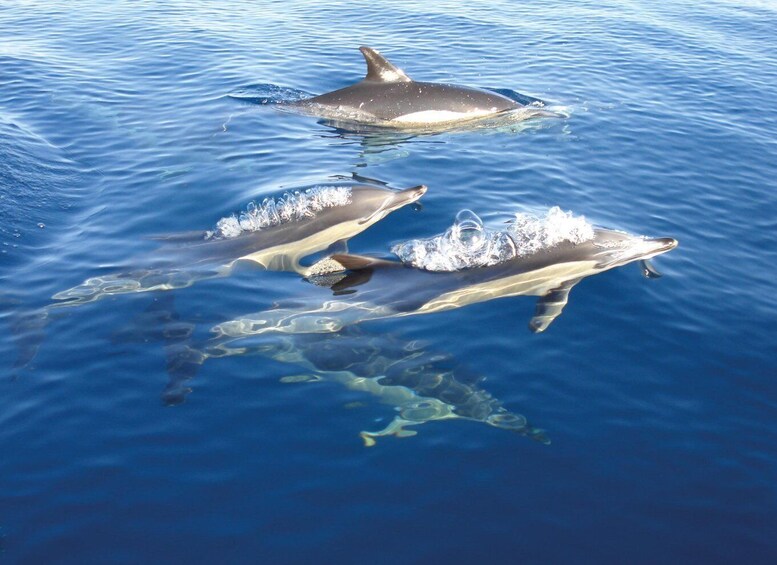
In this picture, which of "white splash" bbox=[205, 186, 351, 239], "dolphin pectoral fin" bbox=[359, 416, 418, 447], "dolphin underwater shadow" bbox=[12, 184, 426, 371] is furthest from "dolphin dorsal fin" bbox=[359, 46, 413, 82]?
"dolphin pectoral fin" bbox=[359, 416, 418, 447]

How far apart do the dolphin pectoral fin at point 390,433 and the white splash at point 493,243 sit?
3094 mm

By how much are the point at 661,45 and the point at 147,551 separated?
25462 mm

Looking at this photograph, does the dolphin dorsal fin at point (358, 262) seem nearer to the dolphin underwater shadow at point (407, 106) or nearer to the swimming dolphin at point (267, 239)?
the swimming dolphin at point (267, 239)

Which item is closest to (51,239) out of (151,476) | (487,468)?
(151,476)

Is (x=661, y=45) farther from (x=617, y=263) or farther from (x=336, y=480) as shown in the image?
(x=336, y=480)

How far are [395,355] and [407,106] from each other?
9982 mm

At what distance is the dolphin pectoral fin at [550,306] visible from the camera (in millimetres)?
10445

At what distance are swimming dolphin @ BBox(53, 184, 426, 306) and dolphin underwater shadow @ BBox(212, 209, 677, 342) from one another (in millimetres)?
1069

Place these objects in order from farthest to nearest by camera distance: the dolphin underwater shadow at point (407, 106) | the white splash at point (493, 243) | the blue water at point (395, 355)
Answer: the dolphin underwater shadow at point (407, 106), the white splash at point (493, 243), the blue water at point (395, 355)

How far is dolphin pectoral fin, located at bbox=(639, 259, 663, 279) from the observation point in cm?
1167

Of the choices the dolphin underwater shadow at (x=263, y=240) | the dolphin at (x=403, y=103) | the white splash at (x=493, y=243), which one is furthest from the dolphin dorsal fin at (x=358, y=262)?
the dolphin at (x=403, y=103)

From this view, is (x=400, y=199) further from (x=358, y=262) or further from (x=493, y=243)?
(x=358, y=262)

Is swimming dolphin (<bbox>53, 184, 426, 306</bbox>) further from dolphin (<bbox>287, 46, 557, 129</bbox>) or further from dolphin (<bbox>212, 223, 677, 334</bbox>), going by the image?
dolphin (<bbox>287, 46, 557, 129</bbox>)

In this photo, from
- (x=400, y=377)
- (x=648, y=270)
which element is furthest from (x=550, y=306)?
(x=400, y=377)
